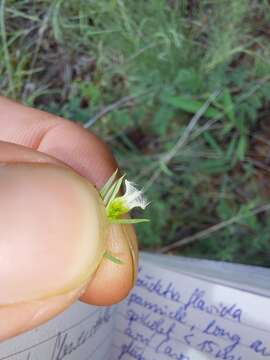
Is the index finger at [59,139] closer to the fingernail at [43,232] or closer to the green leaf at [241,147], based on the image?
the fingernail at [43,232]

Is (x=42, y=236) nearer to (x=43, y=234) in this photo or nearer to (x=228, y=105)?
(x=43, y=234)

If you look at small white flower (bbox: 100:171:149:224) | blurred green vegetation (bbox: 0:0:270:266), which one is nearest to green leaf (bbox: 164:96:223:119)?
blurred green vegetation (bbox: 0:0:270:266)

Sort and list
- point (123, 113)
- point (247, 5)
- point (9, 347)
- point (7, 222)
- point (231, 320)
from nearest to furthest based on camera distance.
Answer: point (7, 222) → point (9, 347) → point (231, 320) → point (247, 5) → point (123, 113)

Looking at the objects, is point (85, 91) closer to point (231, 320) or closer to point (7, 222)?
point (231, 320)

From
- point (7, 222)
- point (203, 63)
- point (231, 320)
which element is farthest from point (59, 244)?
point (203, 63)

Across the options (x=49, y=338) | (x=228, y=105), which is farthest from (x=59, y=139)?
(x=228, y=105)

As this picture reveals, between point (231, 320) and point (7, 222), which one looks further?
point (231, 320)

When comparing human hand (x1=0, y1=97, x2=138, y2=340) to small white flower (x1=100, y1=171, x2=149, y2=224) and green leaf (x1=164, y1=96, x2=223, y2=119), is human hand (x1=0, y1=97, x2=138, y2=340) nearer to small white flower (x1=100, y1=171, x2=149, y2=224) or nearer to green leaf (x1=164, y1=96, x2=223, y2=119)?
small white flower (x1=100, y1=171, x2=149, y2=224)
